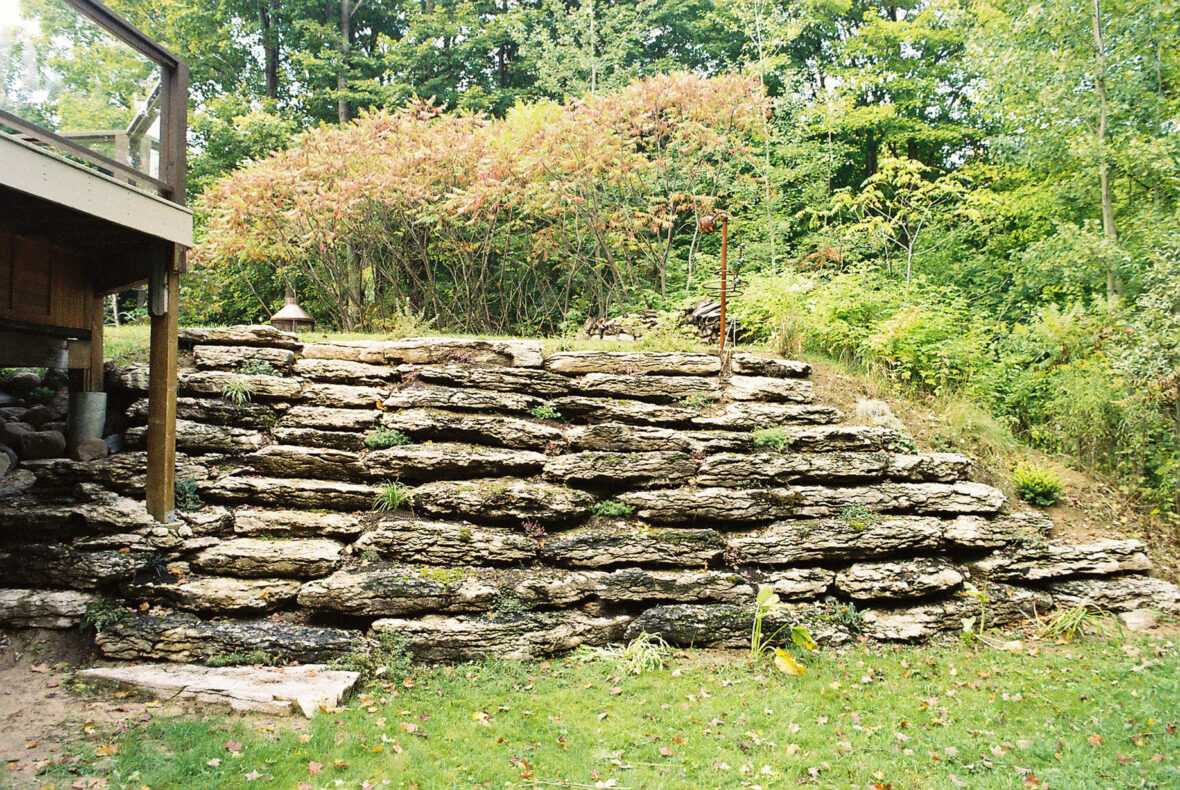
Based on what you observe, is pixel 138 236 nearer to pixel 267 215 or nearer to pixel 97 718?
pixel 97 718

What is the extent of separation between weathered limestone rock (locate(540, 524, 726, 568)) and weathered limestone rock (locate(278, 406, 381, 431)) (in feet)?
8.89

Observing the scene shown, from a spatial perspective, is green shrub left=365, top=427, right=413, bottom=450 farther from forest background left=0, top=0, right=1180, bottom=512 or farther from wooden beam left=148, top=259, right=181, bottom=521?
forest background left=0, top=0, right=1180, bottom=512

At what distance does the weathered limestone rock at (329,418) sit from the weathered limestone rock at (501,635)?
8.52 feet

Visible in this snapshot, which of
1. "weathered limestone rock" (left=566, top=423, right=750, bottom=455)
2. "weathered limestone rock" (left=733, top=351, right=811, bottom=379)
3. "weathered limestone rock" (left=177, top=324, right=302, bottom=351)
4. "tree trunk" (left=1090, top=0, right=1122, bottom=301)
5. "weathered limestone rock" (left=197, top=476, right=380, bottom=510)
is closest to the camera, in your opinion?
"weathered limestone rock" (left=197, top=476, right=380, bottom=510)

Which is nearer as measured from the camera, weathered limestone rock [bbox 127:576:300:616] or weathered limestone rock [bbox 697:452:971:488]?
weathered limestone rock [bbox 127:576:300:616]

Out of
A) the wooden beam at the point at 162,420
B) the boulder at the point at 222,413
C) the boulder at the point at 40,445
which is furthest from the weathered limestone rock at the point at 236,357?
the wooden beam at the point at 162,420

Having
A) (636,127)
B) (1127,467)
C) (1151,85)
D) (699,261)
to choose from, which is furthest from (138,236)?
(1151,85)

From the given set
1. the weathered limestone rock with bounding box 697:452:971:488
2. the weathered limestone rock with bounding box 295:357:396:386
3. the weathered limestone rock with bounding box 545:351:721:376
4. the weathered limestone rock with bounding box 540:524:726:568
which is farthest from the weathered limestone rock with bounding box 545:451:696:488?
the weathered limestone rock with bounding box 295:357:396:386

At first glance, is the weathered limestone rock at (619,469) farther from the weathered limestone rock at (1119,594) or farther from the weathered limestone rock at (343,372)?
the weathered limestone rock at (1119,594)

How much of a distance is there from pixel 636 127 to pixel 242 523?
960cm

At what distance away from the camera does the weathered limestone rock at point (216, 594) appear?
5.46m

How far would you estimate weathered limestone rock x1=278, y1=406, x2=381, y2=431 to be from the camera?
726 cm

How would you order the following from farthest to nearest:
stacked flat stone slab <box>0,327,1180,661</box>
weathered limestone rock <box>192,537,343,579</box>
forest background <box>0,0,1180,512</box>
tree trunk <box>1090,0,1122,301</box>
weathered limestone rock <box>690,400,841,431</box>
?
tree trunk <box>1090,0,1122,301</box> → forest background <box>0,0,1180,512</box> → weathered limestone rock <box>690,400,841,431</box> → weathered limestone rock <box>192,537,343,579</box> → stacked flat stone slab <box>0,327,1180,661</box>

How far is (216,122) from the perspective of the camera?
15867 millimetres
